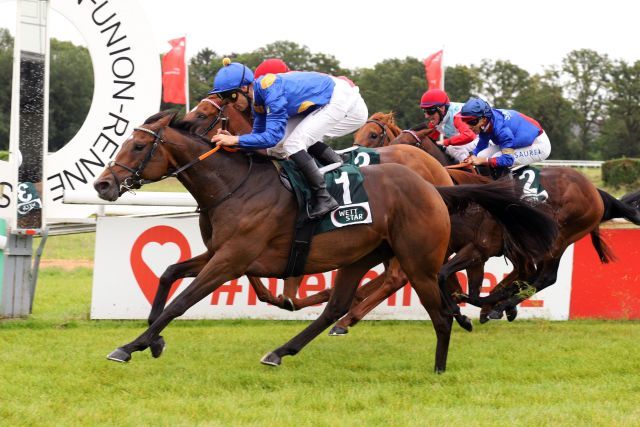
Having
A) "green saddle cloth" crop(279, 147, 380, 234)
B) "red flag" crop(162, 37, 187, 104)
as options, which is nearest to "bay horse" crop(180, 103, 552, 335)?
"green saddle cloth" crop(279, 147, 380, 234)

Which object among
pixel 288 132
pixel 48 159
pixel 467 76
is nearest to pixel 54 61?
pixel 467 76

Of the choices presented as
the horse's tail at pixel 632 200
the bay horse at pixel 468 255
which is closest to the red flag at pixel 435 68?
the horse's tail at pixel 632 200

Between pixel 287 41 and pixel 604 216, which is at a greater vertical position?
pixel 287 41

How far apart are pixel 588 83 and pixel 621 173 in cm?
2344

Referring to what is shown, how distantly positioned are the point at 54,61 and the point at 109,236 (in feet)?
86.3

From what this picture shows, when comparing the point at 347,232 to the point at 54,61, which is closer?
the point at 347,232

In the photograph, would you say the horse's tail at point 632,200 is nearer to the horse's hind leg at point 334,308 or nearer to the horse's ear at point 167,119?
the horse's hind leg at point 334,308

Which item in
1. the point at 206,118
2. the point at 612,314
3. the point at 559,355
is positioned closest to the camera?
the point at 559,355

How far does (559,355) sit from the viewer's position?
19.4ft

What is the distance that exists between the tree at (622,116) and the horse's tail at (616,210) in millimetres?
35025

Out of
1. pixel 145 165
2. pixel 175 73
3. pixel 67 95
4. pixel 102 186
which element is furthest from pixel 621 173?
pixel 102 186

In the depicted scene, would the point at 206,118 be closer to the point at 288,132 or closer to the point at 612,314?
the point at 288,132

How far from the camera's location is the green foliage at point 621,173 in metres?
25.1

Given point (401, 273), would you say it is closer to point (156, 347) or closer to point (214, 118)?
point (214, 118)
